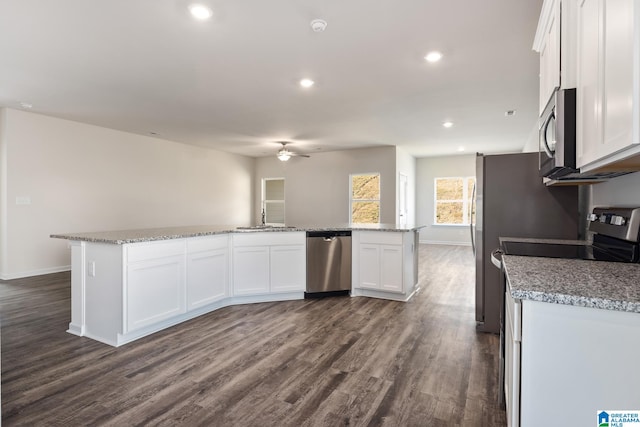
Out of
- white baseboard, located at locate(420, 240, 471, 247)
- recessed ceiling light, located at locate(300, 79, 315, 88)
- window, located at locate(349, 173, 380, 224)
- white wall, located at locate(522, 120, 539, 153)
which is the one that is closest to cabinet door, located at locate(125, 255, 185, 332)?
recessed ceiling light, located at locate(300, 79, 315, 88)

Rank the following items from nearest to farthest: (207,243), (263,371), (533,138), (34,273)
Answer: (263,371) < (207,243) < (34,273) < (533,138)

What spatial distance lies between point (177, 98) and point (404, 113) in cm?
316

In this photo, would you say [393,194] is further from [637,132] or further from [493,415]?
[637,132]

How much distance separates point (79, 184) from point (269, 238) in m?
4.01

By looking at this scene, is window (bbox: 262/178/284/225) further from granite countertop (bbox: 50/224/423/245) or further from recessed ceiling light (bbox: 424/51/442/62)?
recessed ceiling light (bbox: 424/51/442/62)

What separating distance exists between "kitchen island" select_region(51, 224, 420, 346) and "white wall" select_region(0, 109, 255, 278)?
3104 mm

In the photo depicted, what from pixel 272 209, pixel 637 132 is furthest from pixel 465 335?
pixel 272 209

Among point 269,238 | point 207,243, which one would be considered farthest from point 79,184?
point 269,238

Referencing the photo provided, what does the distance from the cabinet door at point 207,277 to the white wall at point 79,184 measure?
368 cm

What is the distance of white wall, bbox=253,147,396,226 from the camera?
7.82m

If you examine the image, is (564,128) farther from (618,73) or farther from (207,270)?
(207,270)

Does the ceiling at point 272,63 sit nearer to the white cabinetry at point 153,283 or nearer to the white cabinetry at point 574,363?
the white cabinetry at point 153,283

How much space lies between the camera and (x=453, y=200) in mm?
9539

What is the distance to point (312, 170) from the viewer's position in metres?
8.73
